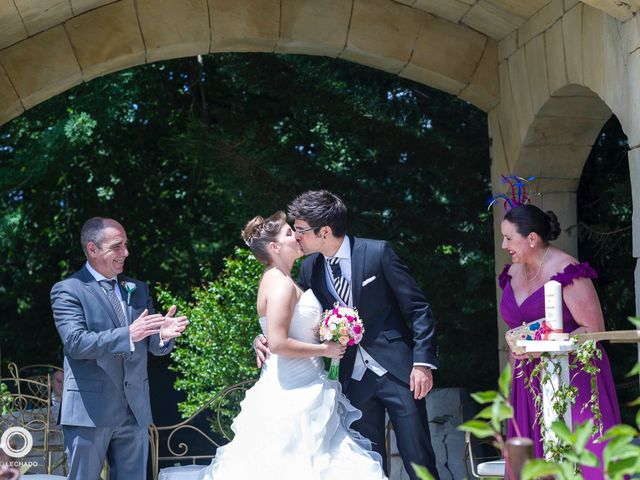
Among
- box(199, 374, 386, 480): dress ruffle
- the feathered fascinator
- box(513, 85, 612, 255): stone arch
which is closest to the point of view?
box(199, 374, 386, 480): dress ruffle

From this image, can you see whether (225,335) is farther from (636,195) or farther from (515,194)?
(636,195)

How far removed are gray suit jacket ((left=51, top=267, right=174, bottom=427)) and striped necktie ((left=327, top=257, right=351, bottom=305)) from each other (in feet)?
3.39

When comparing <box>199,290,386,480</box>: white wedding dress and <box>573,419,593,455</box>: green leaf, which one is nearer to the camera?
<box>573,419,593,455</box>: green leaf

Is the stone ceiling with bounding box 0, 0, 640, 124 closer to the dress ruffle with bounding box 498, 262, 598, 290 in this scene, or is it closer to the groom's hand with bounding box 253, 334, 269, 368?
the dress ruffle with bounding box 498, 262, 598, 290

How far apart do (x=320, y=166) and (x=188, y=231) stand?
2.81 meters

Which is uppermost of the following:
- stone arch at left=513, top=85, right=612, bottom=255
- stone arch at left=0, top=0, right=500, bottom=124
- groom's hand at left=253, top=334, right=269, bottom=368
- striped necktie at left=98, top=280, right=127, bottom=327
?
stone arch at left=0, top=0, right=500, bottom=124

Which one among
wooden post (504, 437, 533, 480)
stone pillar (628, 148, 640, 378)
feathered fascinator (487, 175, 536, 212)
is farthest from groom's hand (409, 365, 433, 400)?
wooden post (504, 437, 533, 480)

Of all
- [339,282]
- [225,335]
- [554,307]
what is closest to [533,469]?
[554,307]

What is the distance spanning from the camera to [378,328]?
4.77 meters

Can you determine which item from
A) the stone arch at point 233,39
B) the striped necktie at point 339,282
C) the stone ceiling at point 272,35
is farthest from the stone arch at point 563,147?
the striped necktie at point 339,282

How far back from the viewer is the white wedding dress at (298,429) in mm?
4371

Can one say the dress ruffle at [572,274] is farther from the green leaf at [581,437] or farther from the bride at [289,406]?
the green leaf at [581,437]

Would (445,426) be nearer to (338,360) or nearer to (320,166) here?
(320,166)

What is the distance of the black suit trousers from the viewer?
4656mm
